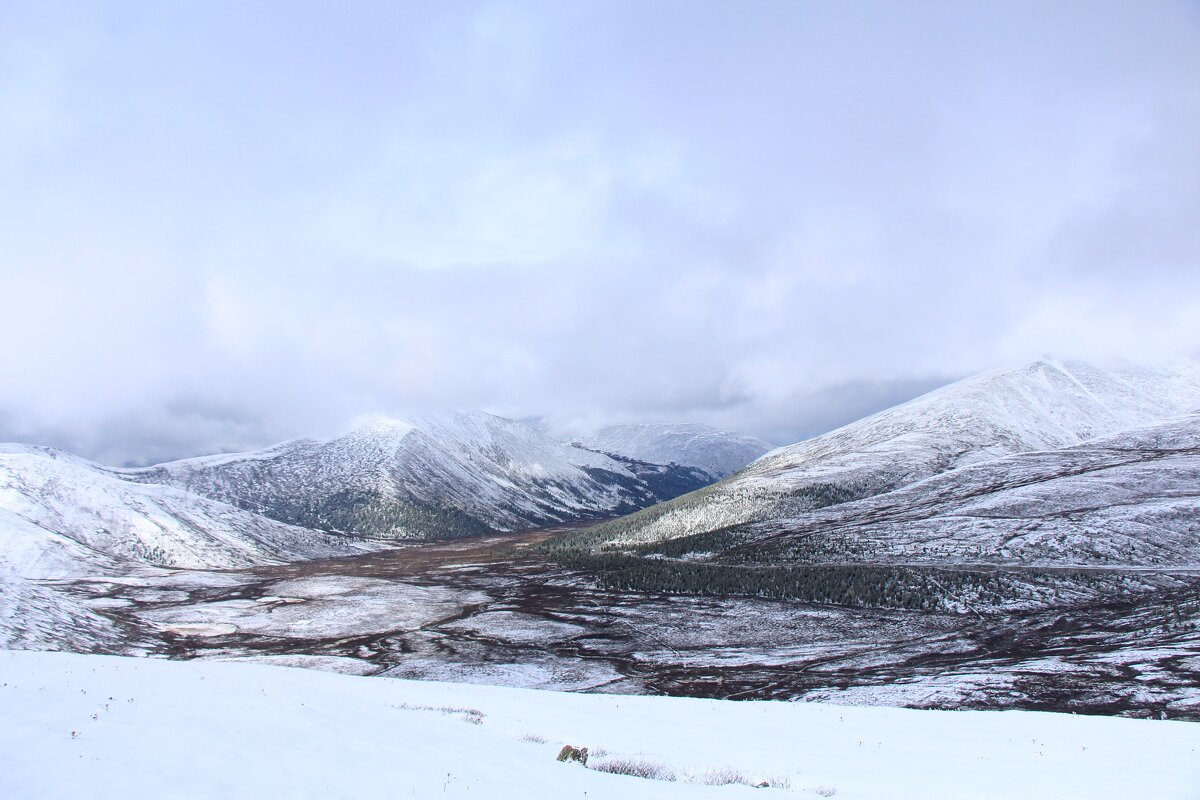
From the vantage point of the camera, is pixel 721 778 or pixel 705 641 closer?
pixel 721 778

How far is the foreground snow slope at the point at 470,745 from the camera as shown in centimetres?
1381

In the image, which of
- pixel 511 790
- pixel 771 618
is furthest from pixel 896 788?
pixel 771 618

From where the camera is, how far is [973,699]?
181 feet

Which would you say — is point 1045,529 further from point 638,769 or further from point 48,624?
point 48,624

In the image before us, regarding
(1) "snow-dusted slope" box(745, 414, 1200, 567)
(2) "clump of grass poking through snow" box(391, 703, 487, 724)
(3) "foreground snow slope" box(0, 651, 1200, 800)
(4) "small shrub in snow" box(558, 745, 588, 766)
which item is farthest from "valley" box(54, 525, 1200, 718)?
(4) "small shrub in snow" box(558, 745, 588, 766)

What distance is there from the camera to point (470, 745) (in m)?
19.5

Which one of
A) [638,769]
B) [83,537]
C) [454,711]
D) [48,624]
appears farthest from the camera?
[83,537]

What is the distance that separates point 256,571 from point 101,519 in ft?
181

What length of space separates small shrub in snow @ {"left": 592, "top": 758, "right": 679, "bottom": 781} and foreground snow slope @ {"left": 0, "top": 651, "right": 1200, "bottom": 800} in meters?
0.80

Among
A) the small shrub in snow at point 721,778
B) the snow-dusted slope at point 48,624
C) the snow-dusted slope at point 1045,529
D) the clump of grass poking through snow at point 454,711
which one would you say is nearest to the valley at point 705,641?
the snow-dusted slope at point 48,624

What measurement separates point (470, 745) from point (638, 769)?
17.8ft

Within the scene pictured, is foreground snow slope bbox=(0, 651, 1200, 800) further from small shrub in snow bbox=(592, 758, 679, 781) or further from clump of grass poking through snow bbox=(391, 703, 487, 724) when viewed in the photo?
small shrub in snow bbox=(592, 758, 679, 781)

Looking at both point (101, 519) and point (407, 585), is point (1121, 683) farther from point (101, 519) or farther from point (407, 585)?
point (101, 519)

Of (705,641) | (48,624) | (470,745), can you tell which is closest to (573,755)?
(470,745)
